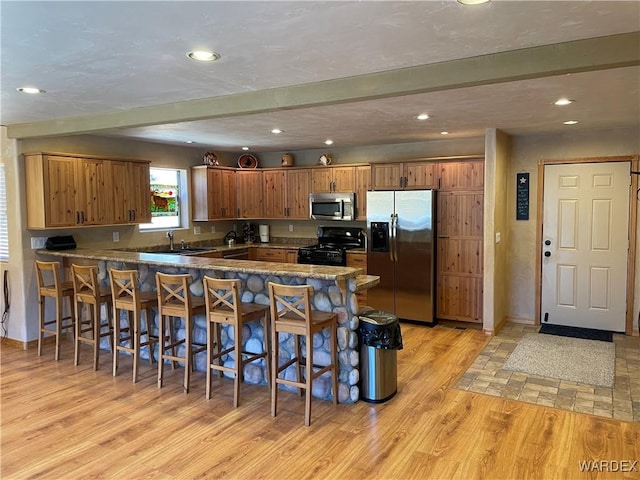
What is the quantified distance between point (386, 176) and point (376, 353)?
315 centimetres

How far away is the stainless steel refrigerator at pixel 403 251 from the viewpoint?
231 inches

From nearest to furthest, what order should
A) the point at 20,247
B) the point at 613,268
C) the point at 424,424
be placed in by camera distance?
the point at 424,424 → the point at 20,247 → the point at 613,268

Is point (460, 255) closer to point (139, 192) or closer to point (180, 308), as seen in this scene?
point (180, 308)

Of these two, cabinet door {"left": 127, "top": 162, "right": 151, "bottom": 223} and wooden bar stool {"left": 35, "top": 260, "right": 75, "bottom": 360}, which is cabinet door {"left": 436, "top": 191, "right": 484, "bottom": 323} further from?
wooden bar stool {"left": 35, "top": 260, "right": 75, "bottom": 360}

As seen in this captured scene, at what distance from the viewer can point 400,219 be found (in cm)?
601

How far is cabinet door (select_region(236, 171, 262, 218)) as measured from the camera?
750cm

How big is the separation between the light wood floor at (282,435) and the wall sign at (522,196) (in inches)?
107

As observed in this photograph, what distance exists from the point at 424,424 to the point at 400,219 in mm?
3060

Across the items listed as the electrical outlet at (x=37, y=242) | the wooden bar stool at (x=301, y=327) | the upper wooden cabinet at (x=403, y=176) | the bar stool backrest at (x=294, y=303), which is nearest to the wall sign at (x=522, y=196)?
the upper wooden cabinet at (x=403, y=176)

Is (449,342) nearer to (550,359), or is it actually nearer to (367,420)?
(550,359)

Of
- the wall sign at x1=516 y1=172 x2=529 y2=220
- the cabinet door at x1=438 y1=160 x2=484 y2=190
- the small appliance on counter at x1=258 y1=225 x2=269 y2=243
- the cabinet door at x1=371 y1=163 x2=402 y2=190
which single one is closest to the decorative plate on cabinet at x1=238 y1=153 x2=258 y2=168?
the small appliance on counter at x1=258 y1=225 x2=269 y2=243

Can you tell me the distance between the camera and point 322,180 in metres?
7.09

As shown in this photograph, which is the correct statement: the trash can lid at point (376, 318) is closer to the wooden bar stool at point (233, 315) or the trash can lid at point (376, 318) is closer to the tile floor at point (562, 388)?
the wooden bar stool at point (233, 315)

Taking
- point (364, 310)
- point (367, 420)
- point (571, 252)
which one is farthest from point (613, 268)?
point (367, 420)
